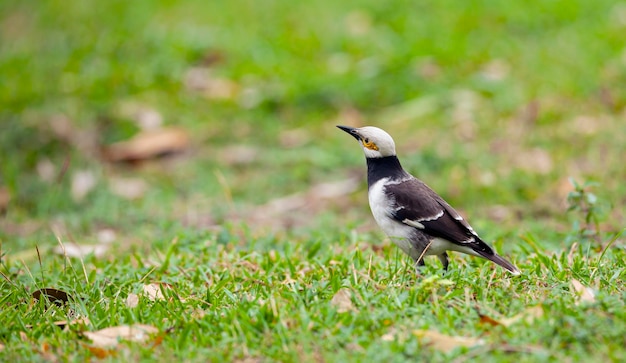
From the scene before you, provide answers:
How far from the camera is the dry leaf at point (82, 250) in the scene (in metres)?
5.73

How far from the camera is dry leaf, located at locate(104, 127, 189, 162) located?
8.94m

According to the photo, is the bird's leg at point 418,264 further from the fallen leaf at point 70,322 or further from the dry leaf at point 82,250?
the dry leaf at point 82,250

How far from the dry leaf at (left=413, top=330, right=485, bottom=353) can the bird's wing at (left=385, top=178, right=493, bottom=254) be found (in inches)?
39.6

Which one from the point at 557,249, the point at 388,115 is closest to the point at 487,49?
the point at 388,115

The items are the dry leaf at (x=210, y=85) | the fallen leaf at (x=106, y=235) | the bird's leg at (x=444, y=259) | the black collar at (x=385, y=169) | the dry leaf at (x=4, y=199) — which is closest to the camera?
the bird's leg at (x=444, y=259)

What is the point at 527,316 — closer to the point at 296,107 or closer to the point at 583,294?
the point at 583,294

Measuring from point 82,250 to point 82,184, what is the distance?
250cm

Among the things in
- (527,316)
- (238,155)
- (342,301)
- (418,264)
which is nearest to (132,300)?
(342,301)

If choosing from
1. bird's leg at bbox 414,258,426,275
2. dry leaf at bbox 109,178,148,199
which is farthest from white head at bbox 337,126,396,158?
dry leaf at bbox 109,178,148,199

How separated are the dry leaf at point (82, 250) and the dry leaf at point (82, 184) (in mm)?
2028

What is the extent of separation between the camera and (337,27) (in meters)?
11.3

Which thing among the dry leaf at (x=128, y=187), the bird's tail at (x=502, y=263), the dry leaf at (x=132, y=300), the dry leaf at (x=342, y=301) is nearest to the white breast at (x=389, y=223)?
the bird's tail at (x=502, y=263)

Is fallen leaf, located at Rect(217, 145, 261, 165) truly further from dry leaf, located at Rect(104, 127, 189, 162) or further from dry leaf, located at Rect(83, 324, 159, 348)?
dry leaf, located at Rect(83, 324, 159, 348)

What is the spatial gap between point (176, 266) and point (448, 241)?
1.75 meters
